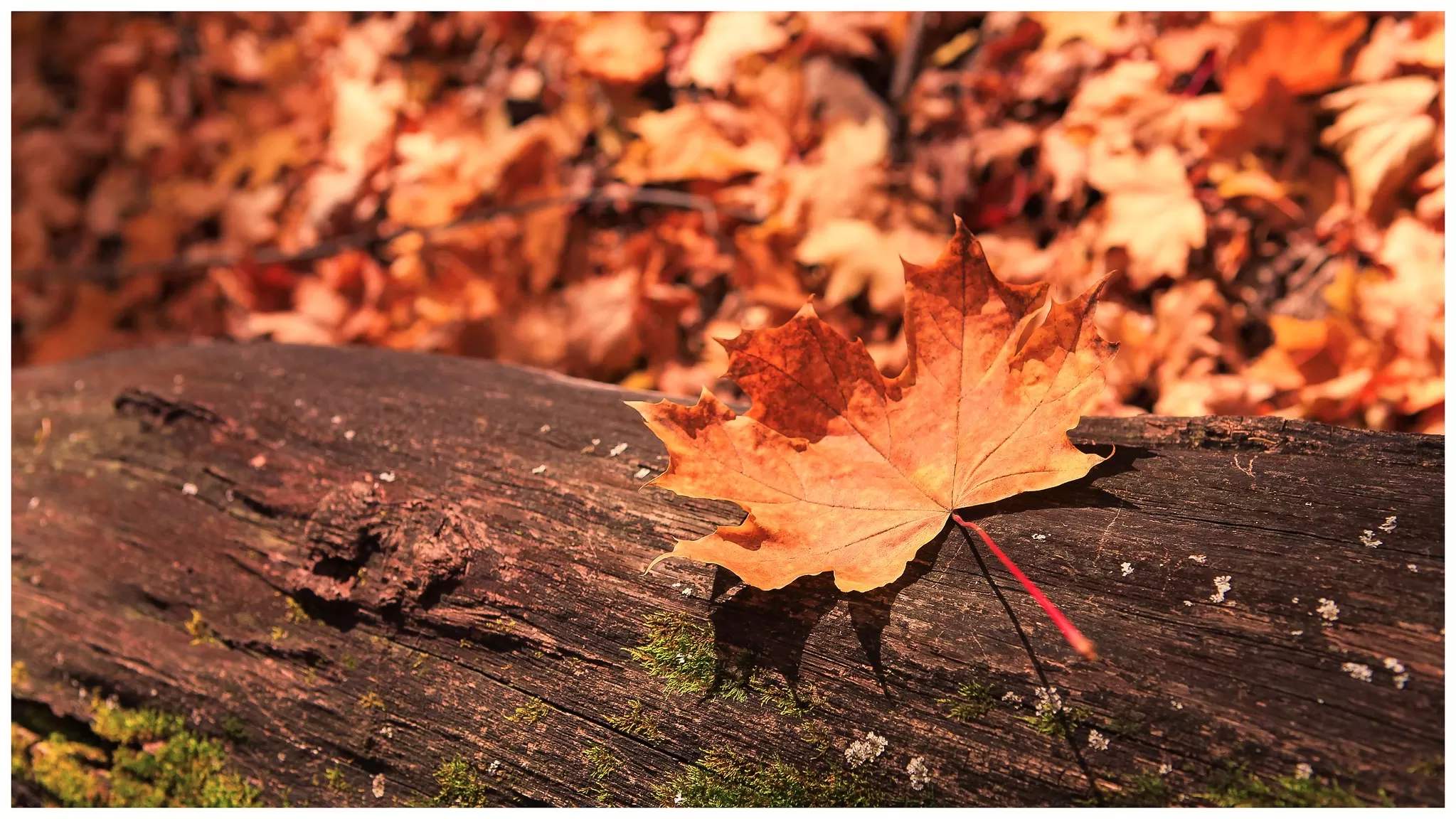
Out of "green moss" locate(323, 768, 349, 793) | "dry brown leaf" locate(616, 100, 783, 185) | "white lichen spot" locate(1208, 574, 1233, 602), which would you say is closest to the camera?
"white lichen spot" locate(1208, 574, 1233, 602)

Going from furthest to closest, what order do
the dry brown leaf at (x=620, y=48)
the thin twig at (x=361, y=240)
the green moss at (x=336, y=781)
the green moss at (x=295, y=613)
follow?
the dry brown leaf at (x=620, y=48), the thin twig at (x=361, y=240), the green moss at (x=295, y=613), the green moss at (x=336, y=781)

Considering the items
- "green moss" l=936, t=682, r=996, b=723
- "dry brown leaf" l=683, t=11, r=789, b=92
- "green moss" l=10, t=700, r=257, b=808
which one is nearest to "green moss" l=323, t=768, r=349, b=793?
"green moss" l=10, t=700, r=257, b=808

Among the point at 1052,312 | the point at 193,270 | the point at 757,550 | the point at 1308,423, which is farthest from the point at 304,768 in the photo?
the point at 193,270

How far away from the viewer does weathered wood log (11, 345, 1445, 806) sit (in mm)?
831

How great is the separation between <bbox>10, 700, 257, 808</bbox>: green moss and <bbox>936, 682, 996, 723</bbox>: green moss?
3.32 feet

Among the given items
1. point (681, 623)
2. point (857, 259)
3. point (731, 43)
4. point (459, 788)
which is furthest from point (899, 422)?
point (731, 43)

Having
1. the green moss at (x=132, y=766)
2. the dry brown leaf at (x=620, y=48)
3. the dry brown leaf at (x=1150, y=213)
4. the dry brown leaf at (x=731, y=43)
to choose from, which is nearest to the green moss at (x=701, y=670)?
the green moss at (x=132, y=766)

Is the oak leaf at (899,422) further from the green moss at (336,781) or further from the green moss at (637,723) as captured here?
the green moss at (336,781)

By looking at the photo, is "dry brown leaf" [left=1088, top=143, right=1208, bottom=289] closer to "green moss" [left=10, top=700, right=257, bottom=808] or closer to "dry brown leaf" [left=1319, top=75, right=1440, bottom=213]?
"dry brown leaf" [left=1319, top=75, right=1440, bottom=213]

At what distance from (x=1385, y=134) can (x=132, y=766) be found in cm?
248

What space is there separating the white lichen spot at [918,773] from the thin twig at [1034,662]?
5.8 inches

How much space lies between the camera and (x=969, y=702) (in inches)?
35.4

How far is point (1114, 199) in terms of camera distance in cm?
180

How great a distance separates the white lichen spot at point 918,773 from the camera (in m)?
0.90
